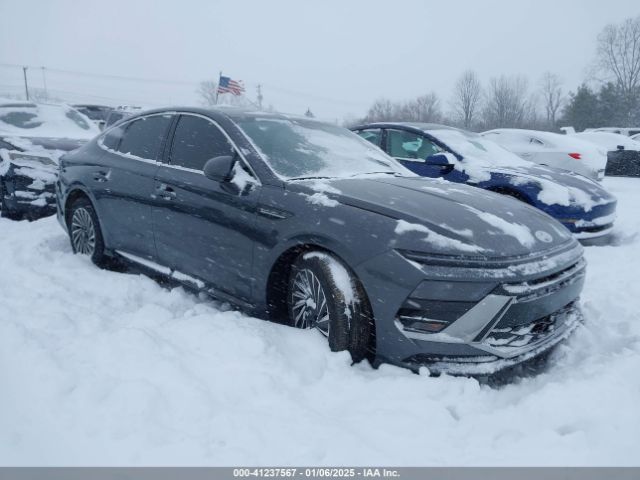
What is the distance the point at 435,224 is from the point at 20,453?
2.10m

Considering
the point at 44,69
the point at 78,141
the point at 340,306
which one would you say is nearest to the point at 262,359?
the point at 340,306

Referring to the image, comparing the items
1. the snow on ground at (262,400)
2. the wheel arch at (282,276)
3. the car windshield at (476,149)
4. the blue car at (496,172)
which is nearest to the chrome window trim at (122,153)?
the snow on ground at (262,400)

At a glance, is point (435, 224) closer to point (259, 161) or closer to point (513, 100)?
point (259, 161)

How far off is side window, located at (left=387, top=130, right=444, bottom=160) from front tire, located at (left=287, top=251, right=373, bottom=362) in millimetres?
3605

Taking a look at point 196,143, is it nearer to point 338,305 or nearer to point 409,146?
point 338,305

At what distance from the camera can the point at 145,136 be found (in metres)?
3.94

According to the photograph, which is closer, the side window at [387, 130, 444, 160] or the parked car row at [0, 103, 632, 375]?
the parked car row at [0, 103, 632, 375]

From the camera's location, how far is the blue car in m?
4.98

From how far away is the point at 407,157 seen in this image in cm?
594

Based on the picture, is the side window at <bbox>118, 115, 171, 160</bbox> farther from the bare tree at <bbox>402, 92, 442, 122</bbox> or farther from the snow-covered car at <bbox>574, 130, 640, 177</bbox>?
the bare tree at <bbox>402, 92, 442, 122</bbox>

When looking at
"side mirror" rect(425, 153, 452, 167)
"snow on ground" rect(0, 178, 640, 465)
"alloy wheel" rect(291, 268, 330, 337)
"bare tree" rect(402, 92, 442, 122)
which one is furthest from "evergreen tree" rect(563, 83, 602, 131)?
"alloy wheel" rect(291, 268, 330, 337)

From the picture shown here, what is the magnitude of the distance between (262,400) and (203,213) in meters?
1.45

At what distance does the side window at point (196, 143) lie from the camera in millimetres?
3297

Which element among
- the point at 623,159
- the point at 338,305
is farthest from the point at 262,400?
the point at 623,159
